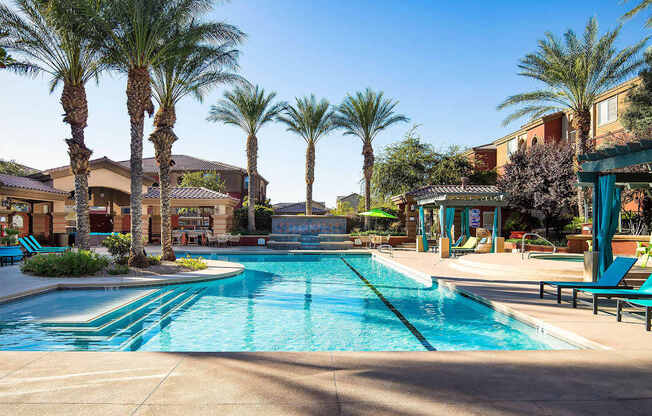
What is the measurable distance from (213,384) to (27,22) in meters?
16.0

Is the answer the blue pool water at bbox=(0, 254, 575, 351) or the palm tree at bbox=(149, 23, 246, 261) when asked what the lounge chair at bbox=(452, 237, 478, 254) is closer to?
the blue pool water at bbox=(0, 254, 575, 351)

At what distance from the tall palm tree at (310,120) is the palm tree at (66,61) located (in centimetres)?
1584

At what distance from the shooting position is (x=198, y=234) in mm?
27109

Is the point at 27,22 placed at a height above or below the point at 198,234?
above

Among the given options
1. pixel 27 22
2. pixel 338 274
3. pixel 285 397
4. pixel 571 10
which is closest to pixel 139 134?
pixel 27 22

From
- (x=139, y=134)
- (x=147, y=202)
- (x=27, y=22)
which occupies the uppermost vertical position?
(x=27, y=22)

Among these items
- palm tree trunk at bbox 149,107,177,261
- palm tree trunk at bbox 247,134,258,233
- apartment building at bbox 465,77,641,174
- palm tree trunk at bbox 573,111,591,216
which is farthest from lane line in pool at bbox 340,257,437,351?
palm tree trunk at bbox 247,134,258,233

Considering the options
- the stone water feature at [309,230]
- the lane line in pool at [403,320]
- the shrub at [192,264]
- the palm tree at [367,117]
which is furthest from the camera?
the palm tree at [367,117]

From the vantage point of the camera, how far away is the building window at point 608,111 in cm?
2419

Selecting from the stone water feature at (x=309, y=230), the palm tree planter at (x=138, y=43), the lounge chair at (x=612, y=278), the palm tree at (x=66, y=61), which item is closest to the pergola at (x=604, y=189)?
the lounge chair at (x=612, y=278)

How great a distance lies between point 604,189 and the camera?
896 cm

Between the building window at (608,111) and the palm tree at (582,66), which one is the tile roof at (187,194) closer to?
the palm tree at (582,66)

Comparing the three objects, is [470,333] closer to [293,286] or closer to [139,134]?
[293,286]

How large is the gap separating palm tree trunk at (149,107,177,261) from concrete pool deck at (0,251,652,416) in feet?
33.4
